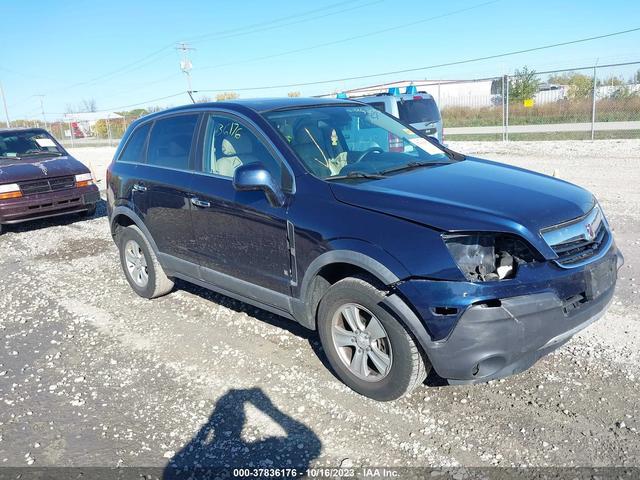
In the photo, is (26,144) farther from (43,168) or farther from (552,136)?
(552,136)

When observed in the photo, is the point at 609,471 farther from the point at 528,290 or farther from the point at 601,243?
the point at 601,243

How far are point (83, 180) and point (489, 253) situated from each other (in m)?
8.78

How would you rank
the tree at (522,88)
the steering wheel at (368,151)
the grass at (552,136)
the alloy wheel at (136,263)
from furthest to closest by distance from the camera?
the tree at (522,88) < the grass at (552,136) < the alloy wheel at (136,263) < the steering wheel at (368,151)

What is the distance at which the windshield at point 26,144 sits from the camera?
32.8 ft

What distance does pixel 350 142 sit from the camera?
4.14 meters

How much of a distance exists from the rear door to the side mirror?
1048mm

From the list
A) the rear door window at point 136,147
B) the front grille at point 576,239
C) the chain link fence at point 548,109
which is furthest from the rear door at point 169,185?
the chain link fence at point 548,109

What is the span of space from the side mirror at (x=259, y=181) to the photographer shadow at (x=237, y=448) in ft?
4.60

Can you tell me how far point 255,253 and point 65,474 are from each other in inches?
72.0

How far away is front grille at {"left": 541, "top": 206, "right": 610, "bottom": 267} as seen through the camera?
292 centimetres

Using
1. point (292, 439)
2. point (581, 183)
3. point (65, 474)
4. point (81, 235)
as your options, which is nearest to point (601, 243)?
point (292, 439)

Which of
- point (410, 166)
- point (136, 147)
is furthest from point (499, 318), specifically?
point (136, 147)

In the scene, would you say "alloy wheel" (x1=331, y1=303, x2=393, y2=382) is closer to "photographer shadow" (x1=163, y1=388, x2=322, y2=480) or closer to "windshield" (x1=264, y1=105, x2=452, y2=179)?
"photographer shadow" (x1=163, y1=388, x2=322, y2=480)

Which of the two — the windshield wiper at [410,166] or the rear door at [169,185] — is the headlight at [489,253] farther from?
the rear door at [169,185]
